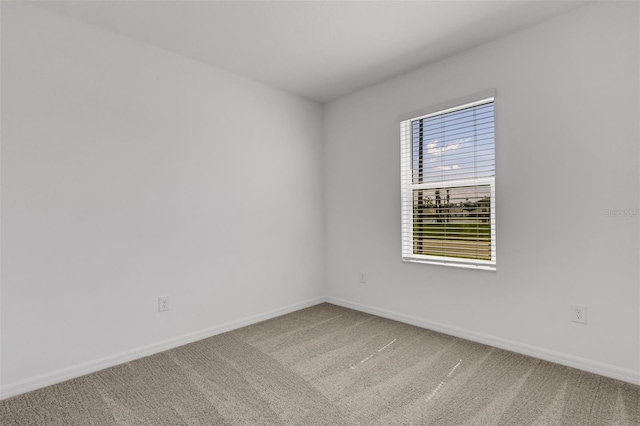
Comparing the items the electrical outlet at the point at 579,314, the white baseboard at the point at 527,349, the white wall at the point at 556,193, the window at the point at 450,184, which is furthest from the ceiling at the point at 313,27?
the white baseboard at the point at 527,349

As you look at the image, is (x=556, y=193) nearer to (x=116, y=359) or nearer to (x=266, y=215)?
(x=266, y=215)

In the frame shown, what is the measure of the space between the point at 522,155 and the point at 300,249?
2.34m

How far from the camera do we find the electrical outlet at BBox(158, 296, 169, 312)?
8.61 feet

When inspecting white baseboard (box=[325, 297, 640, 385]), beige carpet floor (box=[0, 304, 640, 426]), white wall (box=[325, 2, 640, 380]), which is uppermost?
white wall (box=[325, 2, 640, 380])

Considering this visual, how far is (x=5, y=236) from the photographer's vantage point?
199 cm

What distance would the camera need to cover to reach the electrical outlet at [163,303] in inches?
103

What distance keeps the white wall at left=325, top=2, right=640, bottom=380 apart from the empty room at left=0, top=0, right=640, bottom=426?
0.01m

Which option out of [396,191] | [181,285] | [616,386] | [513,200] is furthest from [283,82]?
[616,386]

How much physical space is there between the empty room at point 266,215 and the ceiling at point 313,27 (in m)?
0.02

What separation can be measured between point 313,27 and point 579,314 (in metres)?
2.74

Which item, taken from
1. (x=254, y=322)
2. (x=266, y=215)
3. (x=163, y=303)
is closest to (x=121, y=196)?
(x=163, y=303)

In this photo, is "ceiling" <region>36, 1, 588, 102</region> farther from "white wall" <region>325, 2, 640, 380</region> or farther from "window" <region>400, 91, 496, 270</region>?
"window" <region>400, 91, 496, 270</region>

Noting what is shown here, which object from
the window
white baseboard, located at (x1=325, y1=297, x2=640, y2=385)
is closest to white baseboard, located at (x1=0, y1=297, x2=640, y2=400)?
white baseboard, located at (x1=325, y1=297, x2=640, y2=385)

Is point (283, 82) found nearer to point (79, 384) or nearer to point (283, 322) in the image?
point (283, 322)
